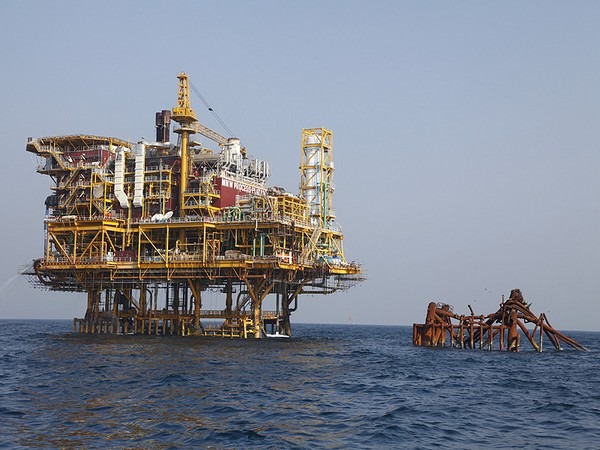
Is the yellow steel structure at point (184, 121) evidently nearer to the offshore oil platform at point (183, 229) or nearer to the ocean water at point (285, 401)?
the offshore oil platform at point (183, 229)

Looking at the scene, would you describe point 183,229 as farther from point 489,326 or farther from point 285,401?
point 285,401

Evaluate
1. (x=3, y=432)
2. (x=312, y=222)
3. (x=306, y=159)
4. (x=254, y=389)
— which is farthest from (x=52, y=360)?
(x=306, y=159)

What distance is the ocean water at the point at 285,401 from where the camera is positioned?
88.6 ft

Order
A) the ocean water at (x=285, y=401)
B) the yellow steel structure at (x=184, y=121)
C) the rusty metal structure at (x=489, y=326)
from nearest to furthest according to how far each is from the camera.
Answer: the ocean water at (x=285, y=401) → the rusty metal structure at (x=489, y=326) → the yellow steel structure at (x=184, y=121)

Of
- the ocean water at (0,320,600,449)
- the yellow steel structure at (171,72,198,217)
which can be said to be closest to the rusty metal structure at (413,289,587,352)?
the ocean water at (0,320,600,449)

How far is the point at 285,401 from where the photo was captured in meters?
35.5

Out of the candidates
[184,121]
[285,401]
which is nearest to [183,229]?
[184,121]

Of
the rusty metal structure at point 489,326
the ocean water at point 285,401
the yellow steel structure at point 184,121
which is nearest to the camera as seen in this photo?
the ocean water at point 285,401

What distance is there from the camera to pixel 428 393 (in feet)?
133

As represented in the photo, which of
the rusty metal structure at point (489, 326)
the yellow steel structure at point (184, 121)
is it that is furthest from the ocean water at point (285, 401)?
the yellow steel structure at point (184, 121)

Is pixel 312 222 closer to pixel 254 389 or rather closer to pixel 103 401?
pixel 254 389

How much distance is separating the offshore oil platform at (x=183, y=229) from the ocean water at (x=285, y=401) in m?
18.3

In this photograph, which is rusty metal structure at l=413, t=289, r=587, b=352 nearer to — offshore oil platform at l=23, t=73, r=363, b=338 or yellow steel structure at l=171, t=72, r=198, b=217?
offshore oil platform at l=23, t=73, r=363, b=338

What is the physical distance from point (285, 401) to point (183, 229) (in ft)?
152
